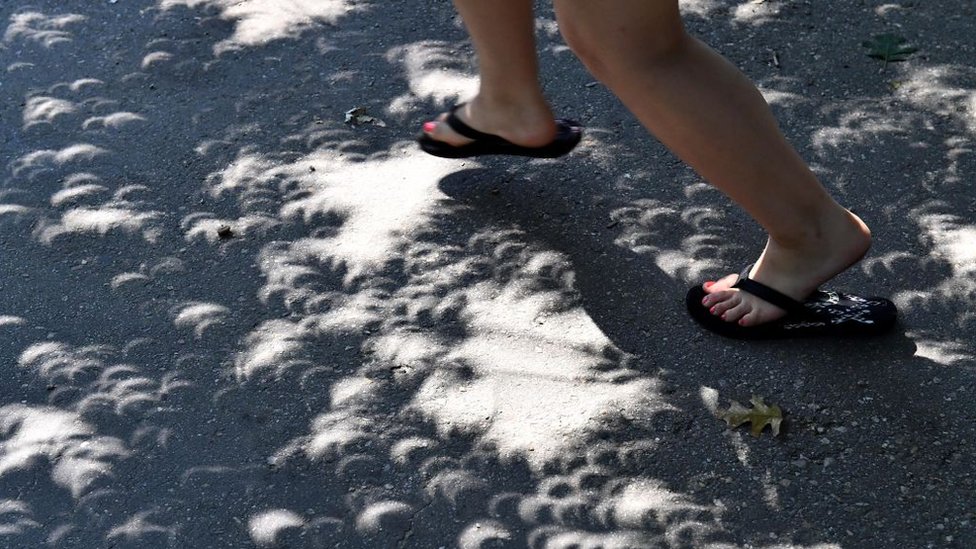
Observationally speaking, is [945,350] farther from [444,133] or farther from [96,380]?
[96,380]

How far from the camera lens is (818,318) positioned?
3.17 m

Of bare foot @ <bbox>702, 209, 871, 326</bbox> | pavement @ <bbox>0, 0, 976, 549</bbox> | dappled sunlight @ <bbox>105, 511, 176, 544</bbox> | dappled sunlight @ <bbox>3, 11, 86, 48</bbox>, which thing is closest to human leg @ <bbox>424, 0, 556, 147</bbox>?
pavement @ <bbox>0, 0, 976, 549</bbox>

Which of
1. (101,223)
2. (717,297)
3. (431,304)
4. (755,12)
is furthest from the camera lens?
(755,12)

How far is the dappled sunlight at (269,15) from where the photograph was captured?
470 cm

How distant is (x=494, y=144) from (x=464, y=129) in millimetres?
106

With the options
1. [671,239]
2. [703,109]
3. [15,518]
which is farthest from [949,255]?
[15,518]

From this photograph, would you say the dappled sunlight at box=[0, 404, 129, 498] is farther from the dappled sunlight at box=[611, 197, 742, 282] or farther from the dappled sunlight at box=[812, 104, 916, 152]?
the dappled sunlight at box=[812, 104, 916, 152]

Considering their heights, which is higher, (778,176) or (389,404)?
(778,176)

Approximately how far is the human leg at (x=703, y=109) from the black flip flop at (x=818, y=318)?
0.17m

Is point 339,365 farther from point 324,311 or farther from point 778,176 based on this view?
point 778,176

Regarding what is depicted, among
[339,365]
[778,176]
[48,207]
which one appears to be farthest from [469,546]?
[48,207]

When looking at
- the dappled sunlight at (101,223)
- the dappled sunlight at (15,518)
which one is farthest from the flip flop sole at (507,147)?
the dappled sunlight at (15,518)

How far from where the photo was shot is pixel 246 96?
4395 millimetres

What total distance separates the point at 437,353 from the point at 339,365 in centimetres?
27
